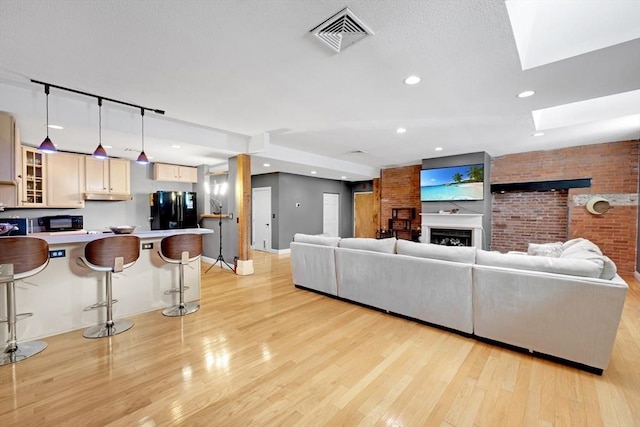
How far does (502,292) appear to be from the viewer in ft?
8.01

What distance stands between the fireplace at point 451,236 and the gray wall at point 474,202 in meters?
0.32

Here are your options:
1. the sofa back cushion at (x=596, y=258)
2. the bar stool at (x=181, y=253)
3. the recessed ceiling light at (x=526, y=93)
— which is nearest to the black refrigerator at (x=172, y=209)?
the bar stool at (x=181, y=253)

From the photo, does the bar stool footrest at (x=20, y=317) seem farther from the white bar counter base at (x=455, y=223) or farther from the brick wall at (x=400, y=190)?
the brick wall at (x=400, y=190)

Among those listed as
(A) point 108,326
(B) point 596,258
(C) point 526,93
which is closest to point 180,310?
(A) point 108,326

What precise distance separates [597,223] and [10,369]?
8.48 meters

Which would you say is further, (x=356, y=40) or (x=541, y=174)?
(x=541, y=174)


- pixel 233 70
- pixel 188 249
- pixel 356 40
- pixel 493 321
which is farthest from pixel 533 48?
pixel 188 249

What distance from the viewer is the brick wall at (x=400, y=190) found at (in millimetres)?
7652

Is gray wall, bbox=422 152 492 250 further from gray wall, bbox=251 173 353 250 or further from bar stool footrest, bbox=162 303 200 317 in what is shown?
bar stool footrest, bbox=162 303 200 317

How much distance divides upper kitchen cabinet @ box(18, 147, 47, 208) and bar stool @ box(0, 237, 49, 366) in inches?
111

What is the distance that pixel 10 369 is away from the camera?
212 centimetres

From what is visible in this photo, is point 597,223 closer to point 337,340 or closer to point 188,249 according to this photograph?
point 337,340

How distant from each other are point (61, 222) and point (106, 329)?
9.93 feet

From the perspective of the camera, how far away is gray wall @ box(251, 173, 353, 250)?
7.54m
